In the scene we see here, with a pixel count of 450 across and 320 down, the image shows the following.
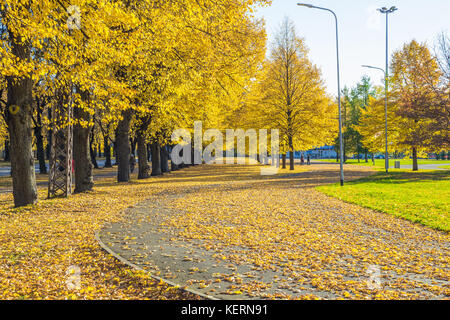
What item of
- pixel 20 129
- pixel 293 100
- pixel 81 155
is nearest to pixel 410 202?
pixel 81 155

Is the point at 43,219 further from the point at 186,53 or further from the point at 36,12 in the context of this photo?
the point at 186,53

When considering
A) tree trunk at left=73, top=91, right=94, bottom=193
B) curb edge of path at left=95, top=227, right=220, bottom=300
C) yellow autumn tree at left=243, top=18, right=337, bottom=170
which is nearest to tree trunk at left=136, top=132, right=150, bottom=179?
tree trunk at left=73, top=91, right=94, bottom=193

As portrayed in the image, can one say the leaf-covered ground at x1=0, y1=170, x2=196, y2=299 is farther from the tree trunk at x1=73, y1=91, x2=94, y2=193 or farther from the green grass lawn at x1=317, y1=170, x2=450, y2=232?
the green grass lawn at x1=317, y1=170, x2=450, y2=232

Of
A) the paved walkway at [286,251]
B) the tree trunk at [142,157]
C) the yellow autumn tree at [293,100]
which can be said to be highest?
Answer: the yellow autumn tree at [293,100]

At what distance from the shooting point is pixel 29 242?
783 cm

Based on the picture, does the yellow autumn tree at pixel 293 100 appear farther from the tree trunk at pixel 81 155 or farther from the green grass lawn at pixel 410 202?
the tree trunk at pixel 81 155

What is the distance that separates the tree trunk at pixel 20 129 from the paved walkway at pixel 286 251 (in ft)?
11.8

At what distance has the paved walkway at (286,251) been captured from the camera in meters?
5.36

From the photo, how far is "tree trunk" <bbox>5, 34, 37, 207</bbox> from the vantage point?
11.6 meters

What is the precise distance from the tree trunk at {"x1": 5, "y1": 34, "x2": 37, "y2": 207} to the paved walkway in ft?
11.8

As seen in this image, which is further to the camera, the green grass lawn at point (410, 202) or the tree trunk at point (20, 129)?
the tree trunk at point (20, 129)

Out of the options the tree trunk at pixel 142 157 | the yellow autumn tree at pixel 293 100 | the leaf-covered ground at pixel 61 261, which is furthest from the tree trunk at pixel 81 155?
the yellow autumn tree at pixel 293 100

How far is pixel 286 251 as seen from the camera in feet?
24.2

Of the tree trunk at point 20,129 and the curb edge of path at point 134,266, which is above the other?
the tree trunk at point 20,129
